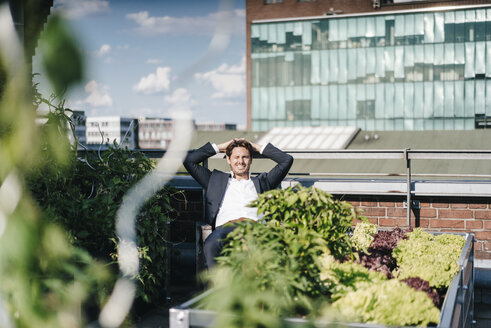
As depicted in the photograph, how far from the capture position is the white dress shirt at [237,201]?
A: 4137 mm

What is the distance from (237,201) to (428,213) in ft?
6.63

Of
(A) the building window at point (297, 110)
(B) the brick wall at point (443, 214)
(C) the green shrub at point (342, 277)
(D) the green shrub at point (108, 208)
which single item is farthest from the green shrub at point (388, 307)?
(A) the building window at point (297, 110)

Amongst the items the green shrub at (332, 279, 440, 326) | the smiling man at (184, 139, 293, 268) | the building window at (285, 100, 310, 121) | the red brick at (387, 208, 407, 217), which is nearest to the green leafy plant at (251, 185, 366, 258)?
the green shrub at (332, 279, 440, 326)

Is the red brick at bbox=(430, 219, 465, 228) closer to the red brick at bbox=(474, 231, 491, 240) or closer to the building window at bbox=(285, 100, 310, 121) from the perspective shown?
the red brick at bbox=(474, 231, 491, 240)

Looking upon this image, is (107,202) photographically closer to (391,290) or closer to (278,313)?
(391,290)

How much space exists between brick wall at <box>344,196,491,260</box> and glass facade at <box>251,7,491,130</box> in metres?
37.3

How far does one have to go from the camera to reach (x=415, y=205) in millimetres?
5238

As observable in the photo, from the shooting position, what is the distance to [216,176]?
433cm

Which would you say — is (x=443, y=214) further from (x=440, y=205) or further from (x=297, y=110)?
(x=297, y=110)

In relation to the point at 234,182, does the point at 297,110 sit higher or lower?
higher

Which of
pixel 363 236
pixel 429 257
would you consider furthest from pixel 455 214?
pixel 429 257

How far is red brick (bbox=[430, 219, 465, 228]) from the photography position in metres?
5.15

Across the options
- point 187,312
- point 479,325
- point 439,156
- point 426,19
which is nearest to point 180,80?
point 187,312

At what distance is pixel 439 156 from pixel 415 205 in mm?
686
